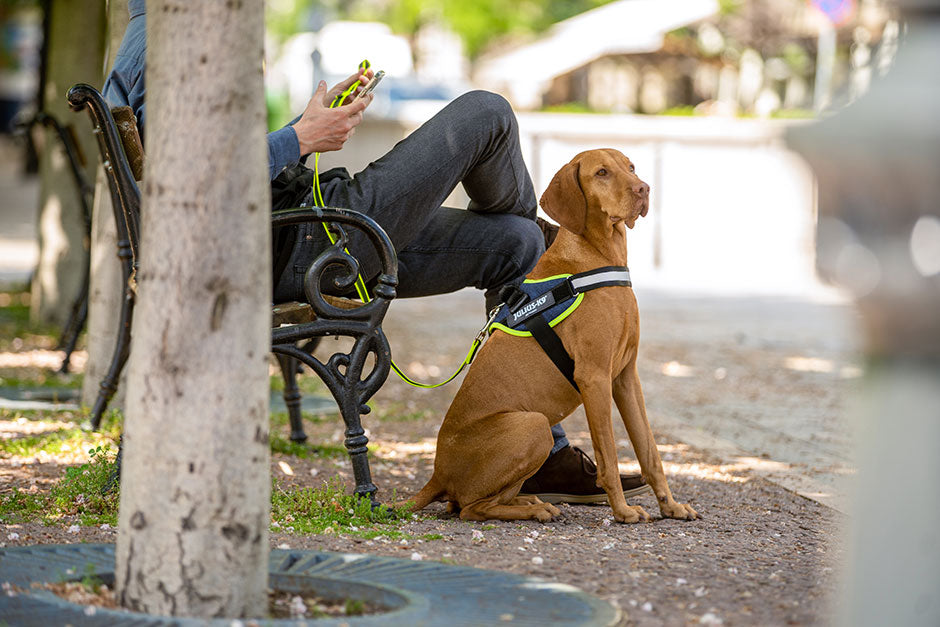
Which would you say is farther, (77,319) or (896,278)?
(77,319)

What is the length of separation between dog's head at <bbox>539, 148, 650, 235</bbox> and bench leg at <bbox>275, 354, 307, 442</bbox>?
1.59 meters

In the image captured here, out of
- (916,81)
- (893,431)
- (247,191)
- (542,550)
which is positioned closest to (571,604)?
(542,550)

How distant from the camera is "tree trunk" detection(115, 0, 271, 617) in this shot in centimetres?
263

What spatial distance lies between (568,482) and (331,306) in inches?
44.1

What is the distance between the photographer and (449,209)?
186 inches

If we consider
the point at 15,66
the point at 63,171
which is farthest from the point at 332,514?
the point at 15,66

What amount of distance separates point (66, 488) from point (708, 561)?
212 centimetres

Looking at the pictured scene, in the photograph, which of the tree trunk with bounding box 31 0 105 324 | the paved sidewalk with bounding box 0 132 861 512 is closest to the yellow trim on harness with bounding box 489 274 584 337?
the paved sidewalk with bounding box 0 132 861 512

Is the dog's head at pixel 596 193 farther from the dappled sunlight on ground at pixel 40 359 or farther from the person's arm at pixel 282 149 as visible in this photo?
the dappled sunlight on ground at pixel 40 359

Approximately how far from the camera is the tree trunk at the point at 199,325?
263 cm

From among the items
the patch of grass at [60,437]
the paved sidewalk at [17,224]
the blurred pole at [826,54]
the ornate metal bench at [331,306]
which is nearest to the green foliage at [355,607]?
the ornate metal bench at [331,306]

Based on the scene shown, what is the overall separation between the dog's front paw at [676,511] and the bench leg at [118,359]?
7.30 feet

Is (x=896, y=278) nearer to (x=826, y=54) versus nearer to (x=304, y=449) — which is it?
(x=304, y=449)

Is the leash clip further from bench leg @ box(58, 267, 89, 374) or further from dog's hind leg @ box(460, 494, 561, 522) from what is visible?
bench leg @ box(58, 267, 89, 374)
